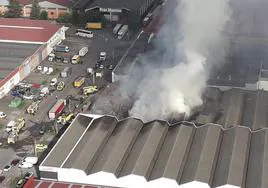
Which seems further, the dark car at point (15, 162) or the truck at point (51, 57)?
the truck at point (51, 57)

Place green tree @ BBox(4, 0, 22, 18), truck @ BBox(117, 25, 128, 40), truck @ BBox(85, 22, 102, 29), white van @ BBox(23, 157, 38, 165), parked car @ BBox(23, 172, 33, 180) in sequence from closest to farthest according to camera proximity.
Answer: parked car @ BBox(23, 172, 33, 180), white van @ BBox(23, 157, 38, 165), truck @ BBox(117, 25, 128, 40), truck @ BBox(85, 22, 102, 29), green tree @ BBox(4, 0, 22, 18)

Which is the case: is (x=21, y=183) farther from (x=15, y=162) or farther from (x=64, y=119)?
(x=64, y=119)

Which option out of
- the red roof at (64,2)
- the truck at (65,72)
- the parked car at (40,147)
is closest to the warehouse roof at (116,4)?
the red roof at (64,2)

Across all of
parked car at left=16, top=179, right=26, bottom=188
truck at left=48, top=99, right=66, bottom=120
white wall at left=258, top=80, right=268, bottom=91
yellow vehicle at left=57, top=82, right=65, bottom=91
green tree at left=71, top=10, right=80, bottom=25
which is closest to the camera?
parked car at left=16, top=179, right=26, bottom=188

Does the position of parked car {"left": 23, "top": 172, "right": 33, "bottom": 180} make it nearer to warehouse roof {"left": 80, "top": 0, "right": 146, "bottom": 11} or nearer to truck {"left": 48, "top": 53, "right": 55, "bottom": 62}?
truck {"left": 48, "top": 53, "right": 55, "bottom": 62}

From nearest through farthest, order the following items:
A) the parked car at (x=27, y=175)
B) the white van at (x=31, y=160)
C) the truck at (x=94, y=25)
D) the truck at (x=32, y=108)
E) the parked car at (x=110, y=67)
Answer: the parked car at (x=27, y=175) < the white van at (x=31, y=160) < the truck at (x=32, y=108) < the parked car at (x=110, y=67) < the truck at (x=94, y=25)

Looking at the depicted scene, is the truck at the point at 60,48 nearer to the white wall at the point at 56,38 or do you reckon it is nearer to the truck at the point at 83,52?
the white wall at the point at 56,38

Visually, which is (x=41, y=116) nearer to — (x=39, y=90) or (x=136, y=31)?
(x=39, y=90)

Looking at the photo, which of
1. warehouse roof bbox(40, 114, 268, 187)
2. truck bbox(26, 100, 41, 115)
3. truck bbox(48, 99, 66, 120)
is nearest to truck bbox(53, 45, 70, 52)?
truck bbox(48, 99, 66, 120)
